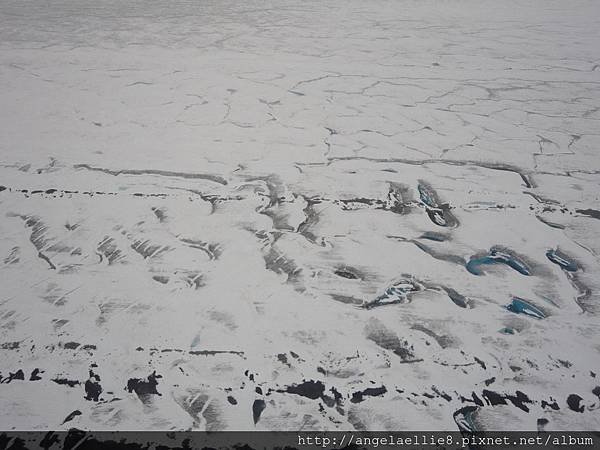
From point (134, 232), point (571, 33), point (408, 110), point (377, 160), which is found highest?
point (571, 33)

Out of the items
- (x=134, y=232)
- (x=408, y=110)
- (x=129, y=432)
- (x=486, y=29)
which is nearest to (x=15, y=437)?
(x=129, y=432)

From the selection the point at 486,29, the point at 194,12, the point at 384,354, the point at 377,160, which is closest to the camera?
the point at 384,354

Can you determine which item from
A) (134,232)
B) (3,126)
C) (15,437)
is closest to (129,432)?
(15,437)

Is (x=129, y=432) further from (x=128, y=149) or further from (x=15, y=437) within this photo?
(x=128, y=149)

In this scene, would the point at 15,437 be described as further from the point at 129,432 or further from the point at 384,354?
the point at 384,354

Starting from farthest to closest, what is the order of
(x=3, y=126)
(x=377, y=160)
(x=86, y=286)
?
(x=3, y=126)
(x=377, y=160)
(x=86, y=286)

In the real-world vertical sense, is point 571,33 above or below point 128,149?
above

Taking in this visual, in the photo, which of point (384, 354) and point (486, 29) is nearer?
point (384, 354)
